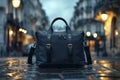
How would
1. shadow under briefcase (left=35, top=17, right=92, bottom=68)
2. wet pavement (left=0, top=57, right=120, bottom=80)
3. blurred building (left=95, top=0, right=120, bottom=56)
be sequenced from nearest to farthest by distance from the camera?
wet pavement (left=0, top=57, right=120, bottom=80) < shadow under briefcase (left=35, top=17, right=92, bottom=68) < blurred building (left=95, top=0, right=120, bottom=56)

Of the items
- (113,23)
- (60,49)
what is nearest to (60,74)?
(60,49)

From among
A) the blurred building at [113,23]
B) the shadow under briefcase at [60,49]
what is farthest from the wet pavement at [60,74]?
the blurred building at [113,23]

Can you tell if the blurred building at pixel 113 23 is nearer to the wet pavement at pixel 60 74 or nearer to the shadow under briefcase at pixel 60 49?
the shadow under briefcase at pixel 60 49

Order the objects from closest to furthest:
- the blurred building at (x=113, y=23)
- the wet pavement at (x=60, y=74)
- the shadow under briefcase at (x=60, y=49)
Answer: the wet pavement at (x=60, y=74), the shadow under briefcase at (x=60, y=49), the blurred building at (x=113, y=23)

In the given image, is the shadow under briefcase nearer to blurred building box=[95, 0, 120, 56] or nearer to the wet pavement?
the wet pavement

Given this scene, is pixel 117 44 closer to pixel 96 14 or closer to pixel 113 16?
pixel 113 16

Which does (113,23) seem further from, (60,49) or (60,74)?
(60,74)

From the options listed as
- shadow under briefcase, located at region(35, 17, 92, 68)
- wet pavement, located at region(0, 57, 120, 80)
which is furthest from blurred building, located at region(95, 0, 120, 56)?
wet pavement, located at region(0, 57, 120, 80)

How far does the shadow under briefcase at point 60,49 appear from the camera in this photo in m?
11.6

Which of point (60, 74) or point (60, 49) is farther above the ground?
point (60, 49)

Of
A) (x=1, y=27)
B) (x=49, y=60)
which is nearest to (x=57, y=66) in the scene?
(x=49, y=60)

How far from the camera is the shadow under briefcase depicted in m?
11.6

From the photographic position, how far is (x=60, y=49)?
11734 millimetres

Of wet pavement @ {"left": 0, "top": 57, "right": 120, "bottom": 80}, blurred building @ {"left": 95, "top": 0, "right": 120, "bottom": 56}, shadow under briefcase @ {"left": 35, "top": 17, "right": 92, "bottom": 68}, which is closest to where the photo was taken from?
wet pavement @ {"left": 0, "top": 57, "right": 120, "bottom": 80}
